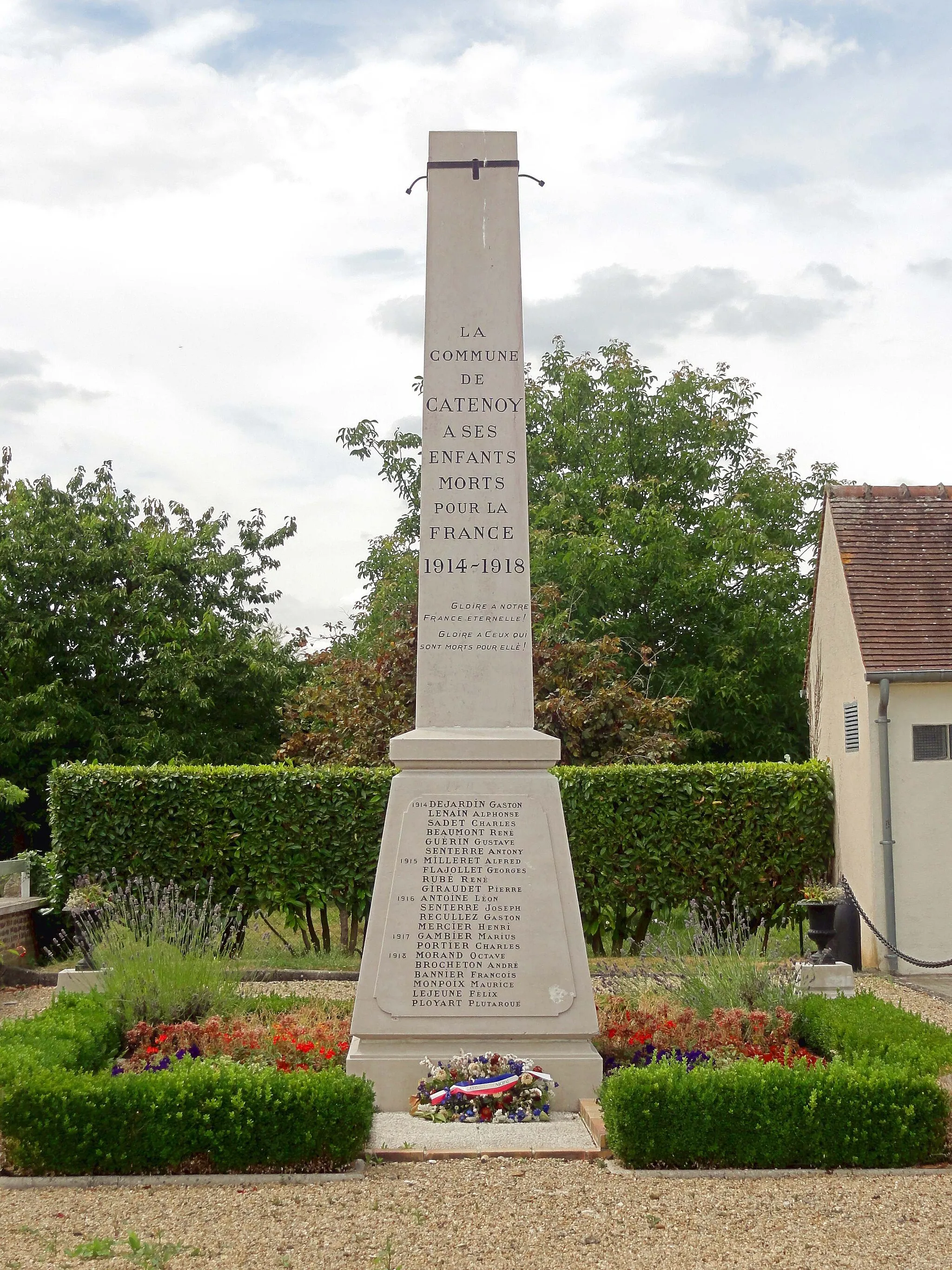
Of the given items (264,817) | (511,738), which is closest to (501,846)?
(511,738)

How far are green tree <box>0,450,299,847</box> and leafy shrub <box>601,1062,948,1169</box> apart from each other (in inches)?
576

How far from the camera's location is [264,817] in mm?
12406

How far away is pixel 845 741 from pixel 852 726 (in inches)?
11.2

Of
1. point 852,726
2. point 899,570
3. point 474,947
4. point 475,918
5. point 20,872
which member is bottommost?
point 20,872

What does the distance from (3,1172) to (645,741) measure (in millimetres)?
10485

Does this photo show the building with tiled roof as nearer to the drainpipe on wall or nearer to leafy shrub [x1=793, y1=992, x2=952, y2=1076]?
the drainpipe on wall

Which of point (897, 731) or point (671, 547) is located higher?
point (671, 547)

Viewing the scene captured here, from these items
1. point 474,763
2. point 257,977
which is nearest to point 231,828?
point 257,977

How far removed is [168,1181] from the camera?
5.22 meters

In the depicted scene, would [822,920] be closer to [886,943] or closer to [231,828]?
[886,943]

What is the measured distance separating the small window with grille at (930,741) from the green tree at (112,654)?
1065 centimetres

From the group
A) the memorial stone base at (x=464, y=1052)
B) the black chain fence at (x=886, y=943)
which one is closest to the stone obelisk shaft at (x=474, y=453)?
the memorial stone base at (x=464, y=1052)

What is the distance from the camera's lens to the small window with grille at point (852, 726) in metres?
12.5

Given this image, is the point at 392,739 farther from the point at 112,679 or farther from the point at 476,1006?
the point at 112,679
